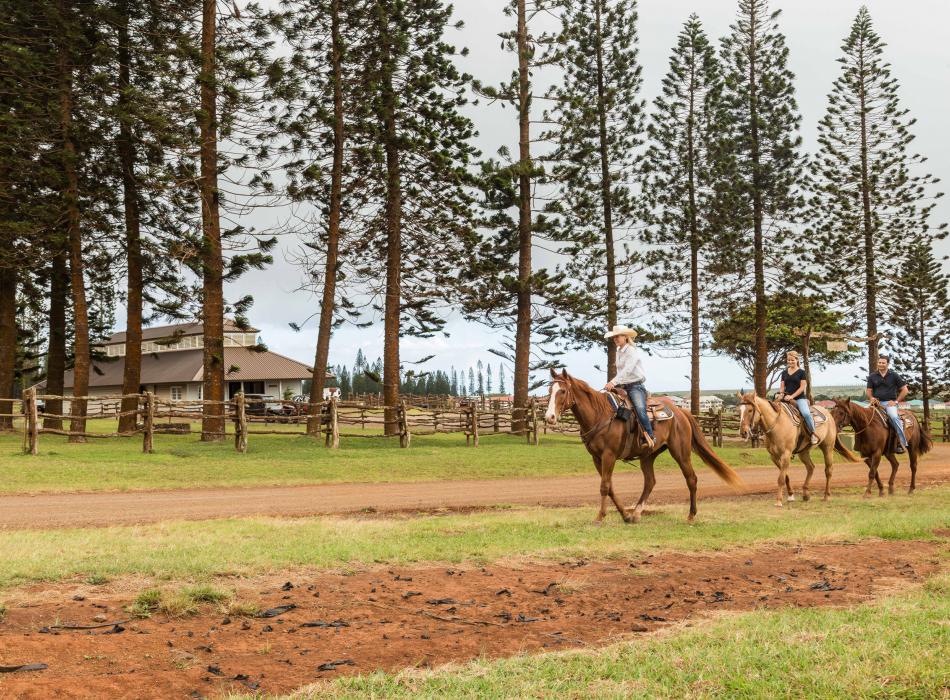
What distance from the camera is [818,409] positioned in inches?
586

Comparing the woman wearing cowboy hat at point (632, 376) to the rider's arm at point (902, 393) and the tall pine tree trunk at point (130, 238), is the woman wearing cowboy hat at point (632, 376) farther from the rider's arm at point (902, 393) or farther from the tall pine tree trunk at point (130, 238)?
the tall pine tree trunk at point (130, 238)

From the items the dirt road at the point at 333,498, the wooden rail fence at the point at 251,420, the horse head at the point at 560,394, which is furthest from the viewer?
the wooden rail fence at the point at 251,420

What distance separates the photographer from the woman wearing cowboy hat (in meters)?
11.0

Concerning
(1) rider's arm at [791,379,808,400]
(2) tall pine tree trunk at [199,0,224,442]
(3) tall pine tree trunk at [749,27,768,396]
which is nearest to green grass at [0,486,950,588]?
(1) rider's arm at [791,379,808,400]

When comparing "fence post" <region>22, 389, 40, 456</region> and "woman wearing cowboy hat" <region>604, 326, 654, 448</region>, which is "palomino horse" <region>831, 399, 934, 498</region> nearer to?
"woman wearing cowboy hat" <region>604, 326, 654, 448</region>

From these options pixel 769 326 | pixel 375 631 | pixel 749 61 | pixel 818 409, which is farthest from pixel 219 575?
pixel 769 326

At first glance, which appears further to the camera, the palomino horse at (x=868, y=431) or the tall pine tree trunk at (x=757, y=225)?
the tall pine tree trunk at (x=757, y=225)

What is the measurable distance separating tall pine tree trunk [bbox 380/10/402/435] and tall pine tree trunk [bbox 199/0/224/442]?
580 cm

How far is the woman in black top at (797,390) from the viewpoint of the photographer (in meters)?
14.4

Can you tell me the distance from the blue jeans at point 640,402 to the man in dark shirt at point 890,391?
7.14 metres

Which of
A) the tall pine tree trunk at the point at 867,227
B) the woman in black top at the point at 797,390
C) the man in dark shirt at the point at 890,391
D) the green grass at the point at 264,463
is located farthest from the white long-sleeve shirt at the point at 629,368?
the tall pine tree trunk at the point at 867,227

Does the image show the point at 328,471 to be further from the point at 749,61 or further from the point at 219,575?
the point at 749,61

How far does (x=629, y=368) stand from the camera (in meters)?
11.0

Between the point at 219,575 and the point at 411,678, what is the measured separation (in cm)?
314
